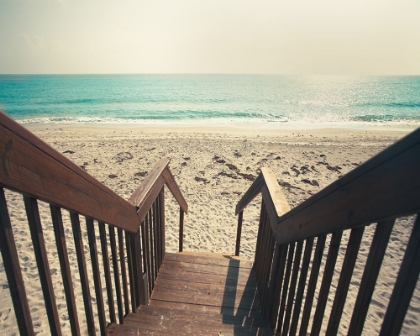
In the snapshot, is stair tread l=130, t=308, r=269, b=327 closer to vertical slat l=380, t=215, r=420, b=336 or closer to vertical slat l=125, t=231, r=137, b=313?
vertical slat l=125, t=231, r=137, b=313

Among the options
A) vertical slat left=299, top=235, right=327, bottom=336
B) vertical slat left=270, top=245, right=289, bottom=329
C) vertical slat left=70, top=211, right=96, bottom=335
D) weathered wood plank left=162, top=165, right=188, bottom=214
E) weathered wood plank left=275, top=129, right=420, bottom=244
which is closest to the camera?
weathered wood plank left=275, top=129, right=420, bottom=244

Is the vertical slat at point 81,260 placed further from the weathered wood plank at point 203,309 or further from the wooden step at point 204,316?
the weathered wood plank at point 203,309

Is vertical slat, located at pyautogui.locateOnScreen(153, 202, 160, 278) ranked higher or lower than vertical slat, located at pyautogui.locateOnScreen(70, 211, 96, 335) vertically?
lower

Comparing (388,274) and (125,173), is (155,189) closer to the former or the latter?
(388,274)

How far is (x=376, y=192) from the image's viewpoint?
34.5 inches

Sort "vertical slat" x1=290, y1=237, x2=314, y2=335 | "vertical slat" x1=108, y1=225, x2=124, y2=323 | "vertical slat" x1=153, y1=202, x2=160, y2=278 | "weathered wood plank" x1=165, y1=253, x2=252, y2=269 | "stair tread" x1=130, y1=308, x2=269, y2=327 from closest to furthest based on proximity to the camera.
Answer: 1. "vertical slat" x1=290, y1=237, x2=314, y2=335
2. "vertical slat" x1=108, y1=225, x2=124, y2=323
3. "stair tread" x1=130, y1=308, x2=269, y2=327
4. "vertical slat" x1=153, y1=202, x2=160, y2=278
5. "weathered wood plank" x1=165, y1=253, x2=252, y2=269

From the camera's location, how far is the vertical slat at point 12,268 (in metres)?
0.91

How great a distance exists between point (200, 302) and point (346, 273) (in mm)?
2081

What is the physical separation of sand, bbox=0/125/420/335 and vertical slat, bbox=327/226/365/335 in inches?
105

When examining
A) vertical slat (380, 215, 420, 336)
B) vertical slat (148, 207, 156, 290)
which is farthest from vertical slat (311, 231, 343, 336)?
vertical slat (148, 207, 156, 290)

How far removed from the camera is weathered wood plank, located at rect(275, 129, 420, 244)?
0.74m

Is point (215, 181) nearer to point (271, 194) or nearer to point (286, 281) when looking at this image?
point (271, 194)

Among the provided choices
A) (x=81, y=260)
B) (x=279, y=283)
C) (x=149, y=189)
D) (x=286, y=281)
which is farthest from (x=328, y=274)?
(x=149, y=189)

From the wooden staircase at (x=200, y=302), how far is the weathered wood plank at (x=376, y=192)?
1.48 meters
